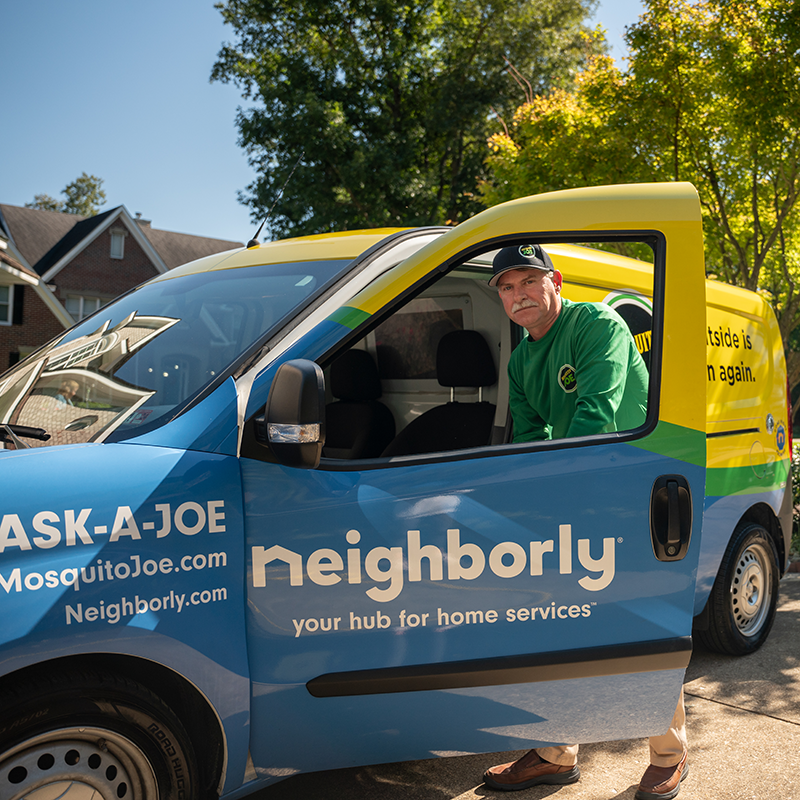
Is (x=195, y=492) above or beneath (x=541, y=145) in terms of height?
beneath

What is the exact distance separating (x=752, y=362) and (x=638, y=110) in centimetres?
519

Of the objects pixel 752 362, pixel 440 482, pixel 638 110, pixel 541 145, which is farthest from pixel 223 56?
pixel 440 482

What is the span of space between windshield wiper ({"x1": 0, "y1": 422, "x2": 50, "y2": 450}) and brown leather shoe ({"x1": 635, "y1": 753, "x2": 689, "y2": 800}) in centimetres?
238

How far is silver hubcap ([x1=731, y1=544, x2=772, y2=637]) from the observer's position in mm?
4109

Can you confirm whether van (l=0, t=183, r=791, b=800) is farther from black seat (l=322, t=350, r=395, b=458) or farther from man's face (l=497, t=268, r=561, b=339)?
Result: black seat (l=322, t=350, r=395, b=458)

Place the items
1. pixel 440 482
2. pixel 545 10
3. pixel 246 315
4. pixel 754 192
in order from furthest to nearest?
pixel 545 10 < pixel 754 192 < pixel 246 315 < pixel 440 482

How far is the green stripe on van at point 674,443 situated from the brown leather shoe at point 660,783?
1233 mm

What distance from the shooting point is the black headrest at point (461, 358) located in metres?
3.40

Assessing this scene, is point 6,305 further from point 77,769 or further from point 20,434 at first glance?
point 77,769

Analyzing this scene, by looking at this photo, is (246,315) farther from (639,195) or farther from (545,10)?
(545,10)

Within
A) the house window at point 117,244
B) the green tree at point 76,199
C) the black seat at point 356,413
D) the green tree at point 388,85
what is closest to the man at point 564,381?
the black seat at point 356,413

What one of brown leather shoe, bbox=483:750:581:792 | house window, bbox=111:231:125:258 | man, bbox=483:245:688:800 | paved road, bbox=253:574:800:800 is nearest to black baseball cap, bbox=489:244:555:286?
man, bbox=483:245:688:800

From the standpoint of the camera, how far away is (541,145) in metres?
9.73

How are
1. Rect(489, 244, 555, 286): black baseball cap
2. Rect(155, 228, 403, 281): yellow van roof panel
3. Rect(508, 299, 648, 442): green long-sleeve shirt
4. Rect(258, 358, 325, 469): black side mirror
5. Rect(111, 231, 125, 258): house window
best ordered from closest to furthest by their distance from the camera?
1. Rect(258, 358, 325, 469): black side mirror
2. Rect(508, 299, 648, 442): green long-sleeve shirt
3. Rect(489, 244, 555, 286): black baseball cap
4. Rect(155, 228, 403, 281): yellow van roof panel
5. Rect(111, 231, 125, 258): house window
